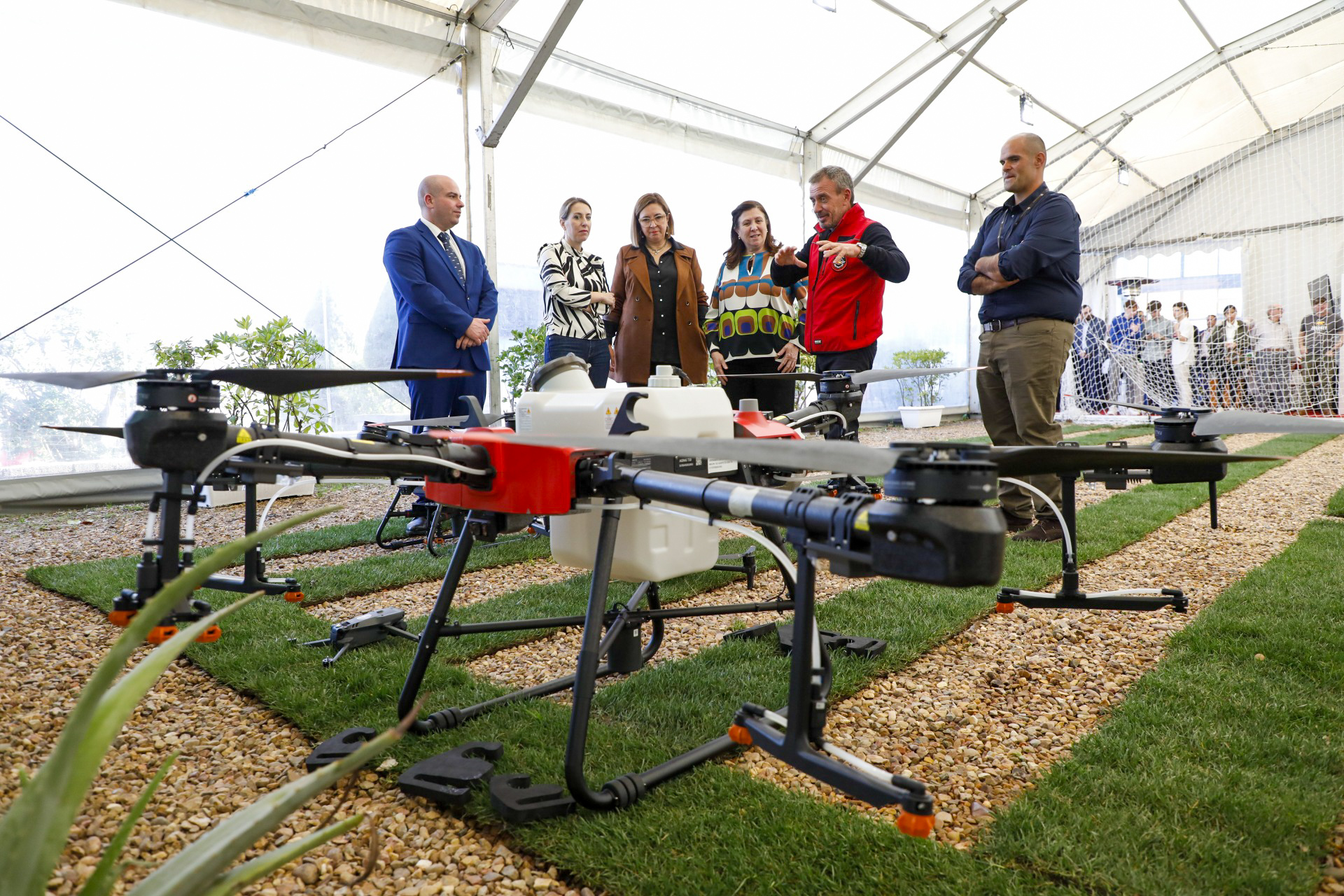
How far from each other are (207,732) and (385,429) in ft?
3.14

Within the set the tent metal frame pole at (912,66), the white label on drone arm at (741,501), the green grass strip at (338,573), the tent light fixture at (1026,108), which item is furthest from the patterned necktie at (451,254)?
the tent light fixture at (1026,108)

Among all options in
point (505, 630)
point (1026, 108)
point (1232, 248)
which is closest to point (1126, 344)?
point (1232, 248)

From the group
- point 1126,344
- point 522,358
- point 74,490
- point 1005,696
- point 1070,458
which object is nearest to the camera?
point 1070,458

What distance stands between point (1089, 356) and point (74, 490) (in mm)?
12040

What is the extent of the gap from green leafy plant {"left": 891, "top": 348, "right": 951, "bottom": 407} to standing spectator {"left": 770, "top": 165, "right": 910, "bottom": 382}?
8.09 metres

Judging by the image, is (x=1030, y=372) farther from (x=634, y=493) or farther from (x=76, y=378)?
(x=76, y=378)

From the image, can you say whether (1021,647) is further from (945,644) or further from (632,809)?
(632,809)

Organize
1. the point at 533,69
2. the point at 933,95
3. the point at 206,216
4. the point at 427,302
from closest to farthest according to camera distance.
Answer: the point at 427,302 → the point at 206,216 → the point at 533,69 → the point at 933,95

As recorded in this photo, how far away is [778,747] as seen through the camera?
1.20 m

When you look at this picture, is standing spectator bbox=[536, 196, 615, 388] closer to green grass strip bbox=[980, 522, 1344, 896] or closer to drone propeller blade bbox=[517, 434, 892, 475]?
green grass strip bbox=[980, 522, 1344, 896]

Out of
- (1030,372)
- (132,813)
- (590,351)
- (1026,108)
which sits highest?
(1026,108)

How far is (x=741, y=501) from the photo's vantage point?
1.22 m

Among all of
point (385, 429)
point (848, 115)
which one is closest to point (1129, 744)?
point (385, 429)

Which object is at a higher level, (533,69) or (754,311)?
(533,69)
